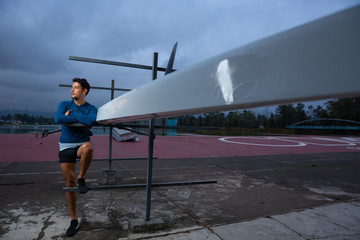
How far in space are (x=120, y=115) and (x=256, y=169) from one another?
5.56 meters

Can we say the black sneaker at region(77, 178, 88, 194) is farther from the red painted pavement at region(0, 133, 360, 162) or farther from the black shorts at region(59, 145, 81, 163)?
the red painted pavement at region(0, 133, 360, 162)

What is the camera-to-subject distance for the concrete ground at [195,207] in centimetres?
260

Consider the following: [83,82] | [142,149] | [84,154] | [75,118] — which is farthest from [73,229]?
[142,149]

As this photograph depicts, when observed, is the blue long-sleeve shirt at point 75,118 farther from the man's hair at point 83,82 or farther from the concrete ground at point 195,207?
the concrete ground at point 195,207

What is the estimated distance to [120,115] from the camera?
1741 millimetres

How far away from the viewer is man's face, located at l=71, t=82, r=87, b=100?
8.87 feet

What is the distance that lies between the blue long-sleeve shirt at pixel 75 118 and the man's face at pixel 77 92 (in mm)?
80

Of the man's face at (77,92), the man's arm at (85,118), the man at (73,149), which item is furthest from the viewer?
the man's face at (77,92)

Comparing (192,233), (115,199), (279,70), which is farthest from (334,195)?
(279,70)

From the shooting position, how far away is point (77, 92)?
2.71 m

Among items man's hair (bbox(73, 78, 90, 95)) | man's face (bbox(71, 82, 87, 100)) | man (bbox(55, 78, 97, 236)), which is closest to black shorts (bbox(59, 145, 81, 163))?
man (bbox(55, 78, 97, 236))

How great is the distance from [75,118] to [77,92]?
0.43m

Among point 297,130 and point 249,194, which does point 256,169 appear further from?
point 297,130

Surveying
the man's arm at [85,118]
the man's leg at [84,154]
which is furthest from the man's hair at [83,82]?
the man's leg at [84,154]
